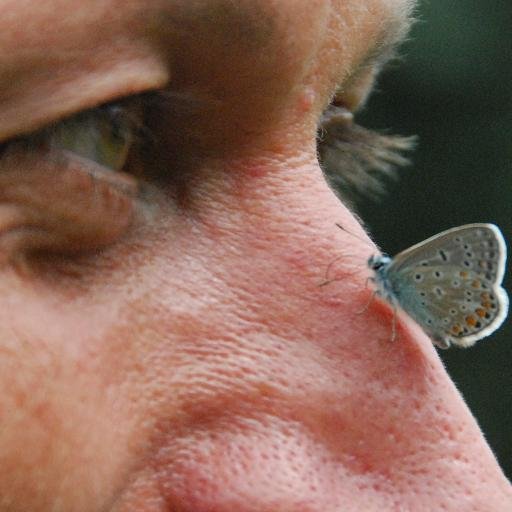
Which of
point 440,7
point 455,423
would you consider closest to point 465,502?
point 455,423

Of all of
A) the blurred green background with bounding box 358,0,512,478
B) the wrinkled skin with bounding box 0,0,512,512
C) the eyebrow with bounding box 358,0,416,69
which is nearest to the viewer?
the wrinkled skin with bounding box 0,0,512,512

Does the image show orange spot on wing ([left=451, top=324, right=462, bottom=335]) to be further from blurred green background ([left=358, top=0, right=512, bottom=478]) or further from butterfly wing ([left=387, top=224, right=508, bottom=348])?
blurred green background ([left=358, top=0, right=512, bottom=478])

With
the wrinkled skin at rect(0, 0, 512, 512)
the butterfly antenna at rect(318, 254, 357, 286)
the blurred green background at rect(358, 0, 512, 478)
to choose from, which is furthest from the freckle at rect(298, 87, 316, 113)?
the blurred green background at rect(358, 0, 512, 478)

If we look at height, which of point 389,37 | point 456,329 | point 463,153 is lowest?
point 463,153

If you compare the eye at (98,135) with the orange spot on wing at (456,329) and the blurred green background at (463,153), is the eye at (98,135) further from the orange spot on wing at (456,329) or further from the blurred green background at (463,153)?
the blurred green background at (463,153)

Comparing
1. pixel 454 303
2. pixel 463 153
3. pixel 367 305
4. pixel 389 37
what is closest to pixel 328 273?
pixel 367 305

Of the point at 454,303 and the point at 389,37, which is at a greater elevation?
the point at 389,37

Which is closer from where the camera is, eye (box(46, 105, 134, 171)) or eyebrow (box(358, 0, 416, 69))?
eye (box(46, 105, 134, 171))

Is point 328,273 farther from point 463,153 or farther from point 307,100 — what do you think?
point 463,153

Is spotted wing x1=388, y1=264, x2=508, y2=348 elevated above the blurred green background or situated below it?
above
